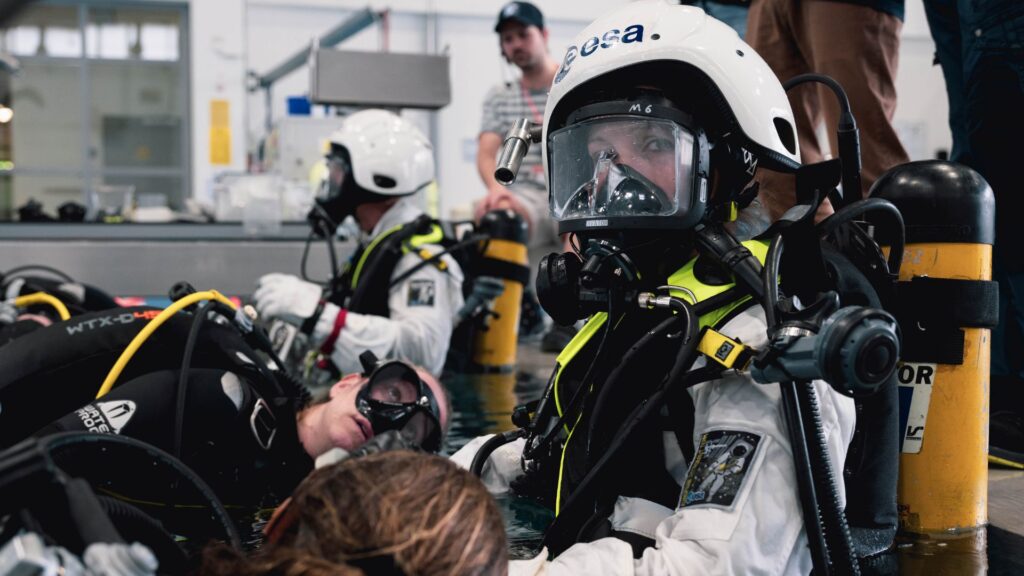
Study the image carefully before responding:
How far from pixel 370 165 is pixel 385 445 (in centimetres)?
291

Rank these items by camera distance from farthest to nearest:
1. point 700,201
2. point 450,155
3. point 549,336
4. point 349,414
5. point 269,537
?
point 450,155
point 549,336
point 349,414
point 700,201
point 269,537

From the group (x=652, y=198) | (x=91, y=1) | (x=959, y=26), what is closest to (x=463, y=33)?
(x=91, y=1)

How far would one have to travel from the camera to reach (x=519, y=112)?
5246mm

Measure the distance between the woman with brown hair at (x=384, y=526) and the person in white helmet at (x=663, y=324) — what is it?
0.34m

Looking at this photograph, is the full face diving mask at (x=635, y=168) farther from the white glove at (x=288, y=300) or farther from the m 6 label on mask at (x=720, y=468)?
the white glove at (x=288, y=300)

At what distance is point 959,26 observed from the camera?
272cm

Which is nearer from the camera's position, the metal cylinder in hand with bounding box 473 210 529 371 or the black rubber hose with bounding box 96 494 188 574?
the black rubber hose with bounding box 96 494 188 574

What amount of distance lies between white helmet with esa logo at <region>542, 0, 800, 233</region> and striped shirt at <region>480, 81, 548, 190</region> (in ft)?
11.6

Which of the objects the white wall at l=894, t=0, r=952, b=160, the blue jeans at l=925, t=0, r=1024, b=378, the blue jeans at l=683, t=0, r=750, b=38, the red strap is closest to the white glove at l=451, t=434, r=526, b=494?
the blue jeans at l=925, t=0, r=1024, b=378

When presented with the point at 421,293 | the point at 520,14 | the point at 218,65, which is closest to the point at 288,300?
the point at 421,293

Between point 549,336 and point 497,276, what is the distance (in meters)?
0.83

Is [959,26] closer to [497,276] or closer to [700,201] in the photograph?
[700,201]

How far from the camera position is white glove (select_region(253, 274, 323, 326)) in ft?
11.8

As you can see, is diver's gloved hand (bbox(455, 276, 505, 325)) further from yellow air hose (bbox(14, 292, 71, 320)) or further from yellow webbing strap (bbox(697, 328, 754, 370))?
yellow webbing strap (bbox(697, 328, 754, 370))
